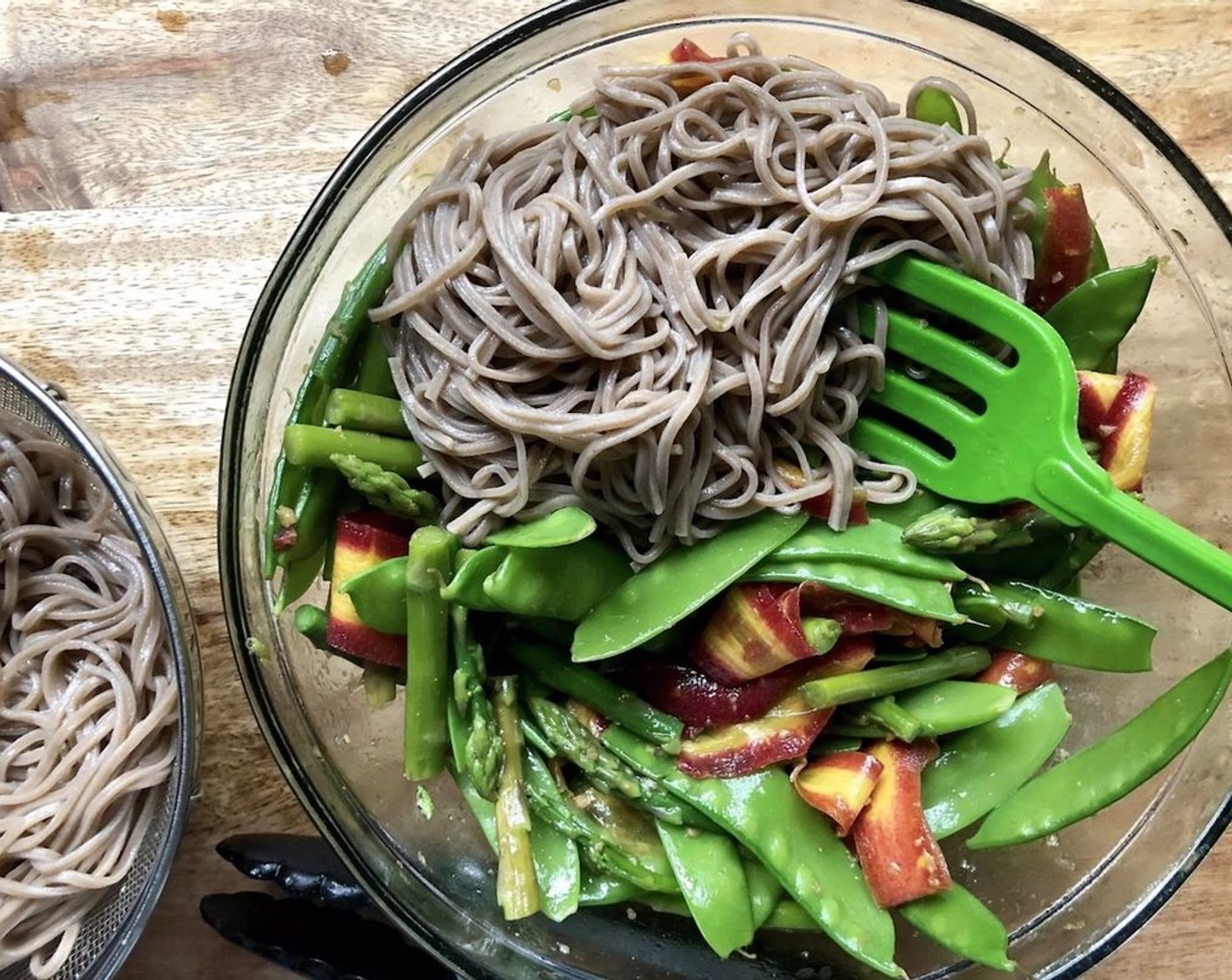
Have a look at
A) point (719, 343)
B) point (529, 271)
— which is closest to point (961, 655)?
point (719, 343)

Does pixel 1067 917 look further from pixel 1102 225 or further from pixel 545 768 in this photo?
pixel 1102 225

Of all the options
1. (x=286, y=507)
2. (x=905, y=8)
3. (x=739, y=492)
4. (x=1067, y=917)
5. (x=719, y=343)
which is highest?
(x=905, y=8)

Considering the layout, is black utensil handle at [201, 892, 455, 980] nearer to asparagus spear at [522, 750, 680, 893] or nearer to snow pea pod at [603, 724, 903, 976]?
asparagus spear at [522, 750, 680, 893]

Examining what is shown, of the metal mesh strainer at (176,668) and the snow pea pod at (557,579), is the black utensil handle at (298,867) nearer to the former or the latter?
the metal mesh strainer at (176,668)

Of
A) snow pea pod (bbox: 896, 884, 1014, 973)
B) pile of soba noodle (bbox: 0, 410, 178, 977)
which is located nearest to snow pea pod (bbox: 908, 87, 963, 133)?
snow pea pod (bbox: 896, 884, 1014, 973)

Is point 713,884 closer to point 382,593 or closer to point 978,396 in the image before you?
point 382,593
